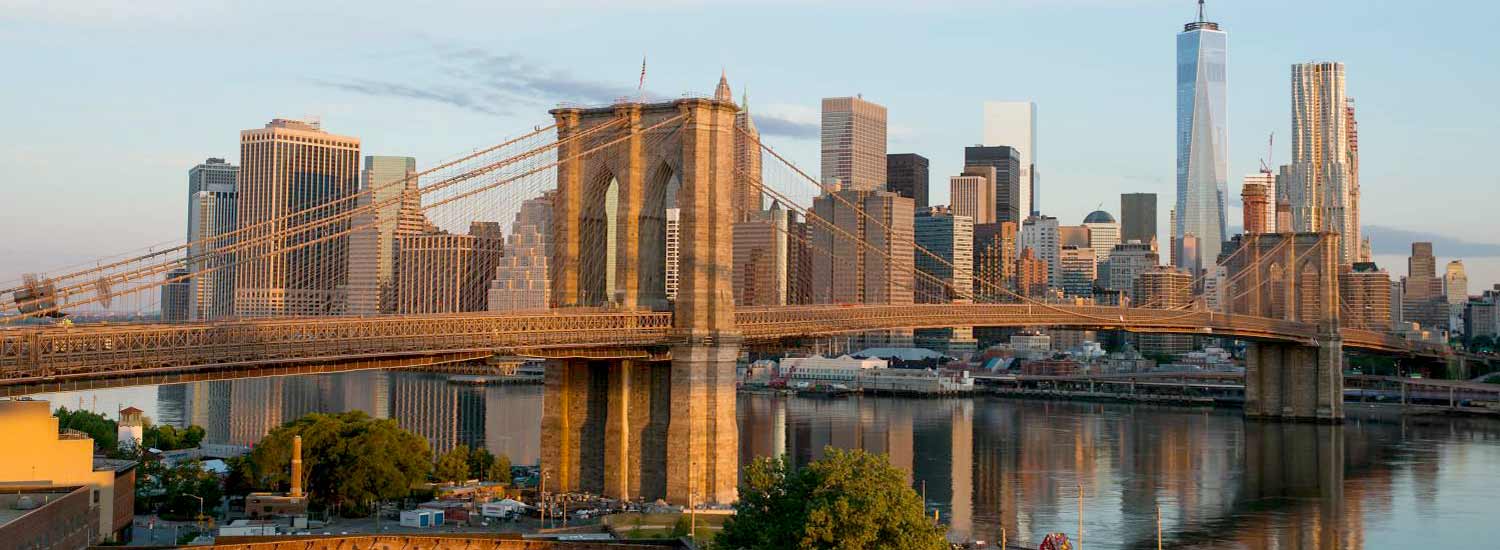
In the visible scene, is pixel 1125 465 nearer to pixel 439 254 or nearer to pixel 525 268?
pixel 439 254

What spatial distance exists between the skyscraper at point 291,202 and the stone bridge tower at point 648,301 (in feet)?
37.8

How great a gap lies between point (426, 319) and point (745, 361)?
10943 cm

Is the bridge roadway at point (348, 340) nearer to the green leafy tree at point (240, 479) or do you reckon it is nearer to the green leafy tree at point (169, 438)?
the green leafy tree at point (240, 479)

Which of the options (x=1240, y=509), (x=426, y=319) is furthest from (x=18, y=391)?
(x=1240, y=509)

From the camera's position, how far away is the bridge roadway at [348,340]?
28.8 metres

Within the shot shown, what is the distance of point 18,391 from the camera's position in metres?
28.4

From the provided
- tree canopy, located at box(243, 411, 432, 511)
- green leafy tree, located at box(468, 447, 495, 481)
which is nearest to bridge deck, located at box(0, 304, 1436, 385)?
tree canopy, located at box(243, 411, 432, 511)

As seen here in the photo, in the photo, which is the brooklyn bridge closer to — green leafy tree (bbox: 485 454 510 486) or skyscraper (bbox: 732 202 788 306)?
green leafy tree (bbox: 485 454 510 486)

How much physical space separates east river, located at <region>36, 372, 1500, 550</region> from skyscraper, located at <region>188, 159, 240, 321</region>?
704 cm

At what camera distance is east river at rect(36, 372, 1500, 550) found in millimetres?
48344

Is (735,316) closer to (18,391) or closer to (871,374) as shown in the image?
(18,391)

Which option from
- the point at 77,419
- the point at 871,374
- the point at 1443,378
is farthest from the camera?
the point at 871,374

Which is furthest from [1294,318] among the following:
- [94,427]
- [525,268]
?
[94,427]

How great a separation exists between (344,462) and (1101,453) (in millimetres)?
38733
